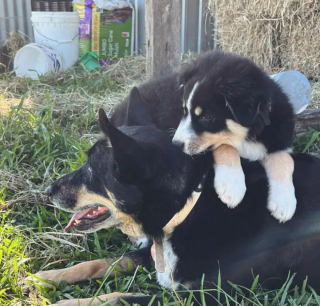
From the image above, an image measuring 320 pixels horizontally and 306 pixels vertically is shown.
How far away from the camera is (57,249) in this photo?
2385 mm

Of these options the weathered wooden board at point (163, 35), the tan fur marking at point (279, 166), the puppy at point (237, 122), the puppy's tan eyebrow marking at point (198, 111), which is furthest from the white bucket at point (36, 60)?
the tan fur marking at point (279, 166)

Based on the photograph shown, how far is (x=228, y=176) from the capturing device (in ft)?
6.80

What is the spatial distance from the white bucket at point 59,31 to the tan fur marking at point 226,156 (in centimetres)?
479

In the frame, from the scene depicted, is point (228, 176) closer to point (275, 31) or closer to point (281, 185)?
point (281, 185)

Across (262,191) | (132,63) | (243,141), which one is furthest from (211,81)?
(132,63)

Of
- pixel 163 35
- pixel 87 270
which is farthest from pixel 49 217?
pixel 163 35

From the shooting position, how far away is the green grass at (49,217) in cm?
203

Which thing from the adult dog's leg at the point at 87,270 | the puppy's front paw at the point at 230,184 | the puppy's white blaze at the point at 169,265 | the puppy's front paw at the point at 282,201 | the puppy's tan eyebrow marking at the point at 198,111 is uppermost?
the puppy's tan eyebrow marking at the point at 198,111

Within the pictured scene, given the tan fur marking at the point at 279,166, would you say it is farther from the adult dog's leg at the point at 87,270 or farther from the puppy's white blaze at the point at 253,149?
the adult dog's leg at the point at 87,270

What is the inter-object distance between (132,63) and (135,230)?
4.94 m

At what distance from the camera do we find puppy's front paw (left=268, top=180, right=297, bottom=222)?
1983 millimetres

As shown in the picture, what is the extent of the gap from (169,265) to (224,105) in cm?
101

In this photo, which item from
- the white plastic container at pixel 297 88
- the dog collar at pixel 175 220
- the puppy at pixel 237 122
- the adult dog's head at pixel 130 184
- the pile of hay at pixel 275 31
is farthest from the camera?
the pile of hay at pixel 275 31

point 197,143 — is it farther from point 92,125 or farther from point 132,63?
point 132,63
